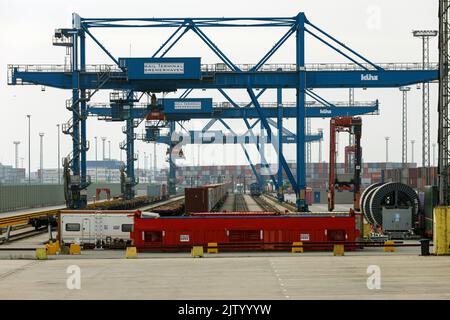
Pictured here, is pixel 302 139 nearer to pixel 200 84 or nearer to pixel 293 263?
pixel 200 84

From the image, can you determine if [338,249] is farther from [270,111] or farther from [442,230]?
[270,111]

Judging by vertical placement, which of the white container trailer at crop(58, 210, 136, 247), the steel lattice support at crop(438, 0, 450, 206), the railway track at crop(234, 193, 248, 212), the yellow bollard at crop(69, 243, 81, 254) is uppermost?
the steel lattice support at crop(438, 0, 450, 206)

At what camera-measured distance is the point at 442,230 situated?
2916 centimetres

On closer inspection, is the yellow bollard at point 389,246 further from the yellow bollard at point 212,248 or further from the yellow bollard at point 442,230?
the yellow bollard at point 212,248

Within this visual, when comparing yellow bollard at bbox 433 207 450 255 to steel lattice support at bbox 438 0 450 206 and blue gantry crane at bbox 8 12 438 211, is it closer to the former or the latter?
steel lattice support at bbox 438 0 450 206

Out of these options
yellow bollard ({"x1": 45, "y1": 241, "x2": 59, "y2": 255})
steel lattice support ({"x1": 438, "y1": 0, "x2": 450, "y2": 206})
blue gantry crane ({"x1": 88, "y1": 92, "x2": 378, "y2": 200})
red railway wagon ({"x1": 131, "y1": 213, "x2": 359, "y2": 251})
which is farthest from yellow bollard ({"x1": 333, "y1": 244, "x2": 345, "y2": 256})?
blue gantry crane ({"x1": 88, "y1": 92, "x2": 378, "y2": 200})

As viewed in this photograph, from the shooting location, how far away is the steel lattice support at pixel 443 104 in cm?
2947

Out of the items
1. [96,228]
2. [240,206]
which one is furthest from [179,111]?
[96,228]

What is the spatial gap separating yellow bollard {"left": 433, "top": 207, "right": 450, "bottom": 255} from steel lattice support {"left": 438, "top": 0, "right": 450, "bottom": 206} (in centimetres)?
58

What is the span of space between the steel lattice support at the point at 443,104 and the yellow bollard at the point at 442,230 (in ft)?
1.91

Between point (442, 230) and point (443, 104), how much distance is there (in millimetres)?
5717

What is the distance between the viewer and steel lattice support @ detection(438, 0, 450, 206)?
2947 cm

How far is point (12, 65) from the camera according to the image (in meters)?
56.1
